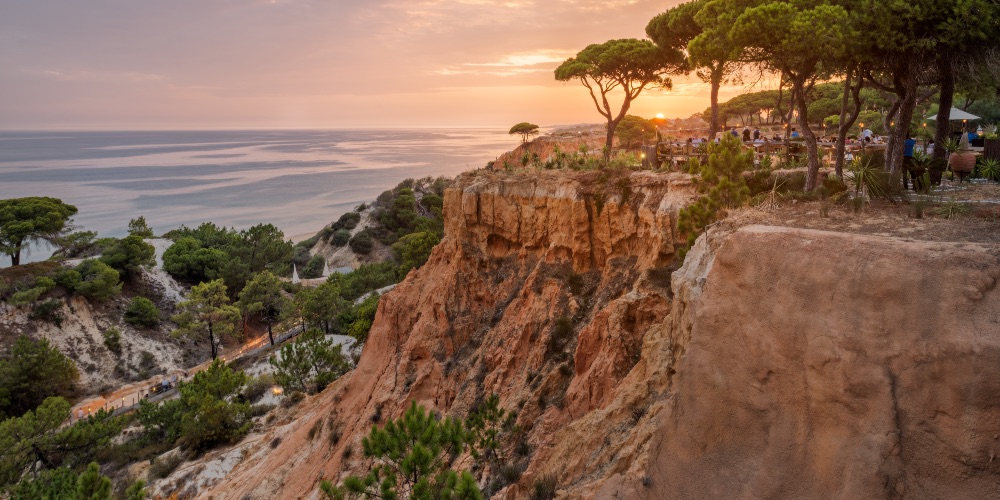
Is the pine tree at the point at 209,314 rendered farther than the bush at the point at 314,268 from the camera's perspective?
No

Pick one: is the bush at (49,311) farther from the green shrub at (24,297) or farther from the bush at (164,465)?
the bush at (164,465)

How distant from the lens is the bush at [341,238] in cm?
7688

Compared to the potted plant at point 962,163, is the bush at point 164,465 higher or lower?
lower

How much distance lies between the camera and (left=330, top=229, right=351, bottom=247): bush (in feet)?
252

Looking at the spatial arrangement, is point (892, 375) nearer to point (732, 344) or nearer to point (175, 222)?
point (732, 344)

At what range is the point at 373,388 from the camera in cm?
2322

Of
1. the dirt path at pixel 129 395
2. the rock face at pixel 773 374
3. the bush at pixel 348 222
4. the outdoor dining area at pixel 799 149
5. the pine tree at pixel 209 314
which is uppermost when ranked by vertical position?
the outdoor dining area at pixel 799 149

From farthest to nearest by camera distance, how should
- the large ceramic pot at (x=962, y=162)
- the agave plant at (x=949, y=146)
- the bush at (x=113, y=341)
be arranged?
the bush at (x=113, y=341) < the agave plant at (x=949, y=146) < the large ceramic pot at (x=962, y=162)

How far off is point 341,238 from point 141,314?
2957cm

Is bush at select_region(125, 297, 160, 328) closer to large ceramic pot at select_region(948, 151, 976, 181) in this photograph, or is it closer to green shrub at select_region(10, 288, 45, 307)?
green shrub at select_region(10, 288, 45, 307)

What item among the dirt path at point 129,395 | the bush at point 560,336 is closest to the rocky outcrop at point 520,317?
the bush at point 560,336

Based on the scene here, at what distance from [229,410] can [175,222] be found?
10117 centimetres

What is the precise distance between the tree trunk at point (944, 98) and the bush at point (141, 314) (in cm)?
5672

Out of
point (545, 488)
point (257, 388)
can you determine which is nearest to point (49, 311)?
point (257, 388)
